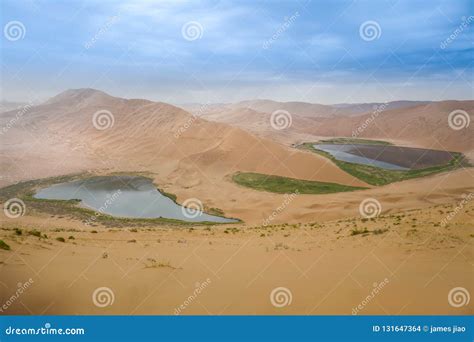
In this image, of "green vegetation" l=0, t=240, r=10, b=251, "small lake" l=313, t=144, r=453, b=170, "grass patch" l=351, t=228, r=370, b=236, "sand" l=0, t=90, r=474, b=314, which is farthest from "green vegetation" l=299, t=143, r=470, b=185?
"green vegetation" l=0, t=240, r=10, b=251

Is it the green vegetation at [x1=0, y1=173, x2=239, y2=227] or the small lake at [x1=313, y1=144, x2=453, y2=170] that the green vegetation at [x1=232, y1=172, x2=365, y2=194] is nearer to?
the green vegetation at [x1=0, y1=173, x2=239, y2=227]

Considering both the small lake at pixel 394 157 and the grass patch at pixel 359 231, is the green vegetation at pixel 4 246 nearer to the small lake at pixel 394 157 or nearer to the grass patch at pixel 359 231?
the grass patch at pixel 359 231

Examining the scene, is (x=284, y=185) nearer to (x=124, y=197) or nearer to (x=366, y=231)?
(x=124, y=197)

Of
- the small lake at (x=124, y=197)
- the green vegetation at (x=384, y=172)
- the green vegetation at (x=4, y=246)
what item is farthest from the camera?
the green vegetation at (x=384, y=172)

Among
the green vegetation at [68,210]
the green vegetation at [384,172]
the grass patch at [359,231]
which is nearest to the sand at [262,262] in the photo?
the grass patch at [359,231]

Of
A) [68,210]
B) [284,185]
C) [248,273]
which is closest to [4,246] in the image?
[248,273]

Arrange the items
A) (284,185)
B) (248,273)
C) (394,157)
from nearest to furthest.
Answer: (248,273) < (284,185) < (394,157)

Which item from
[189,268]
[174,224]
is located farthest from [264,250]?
[174,224]
